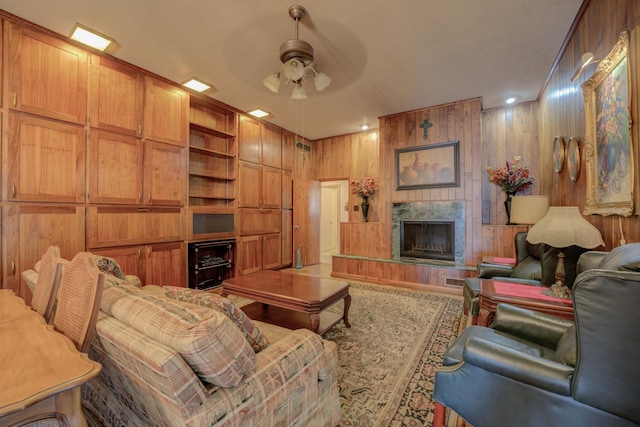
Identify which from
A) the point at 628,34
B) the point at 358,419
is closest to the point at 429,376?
the point at 358,419

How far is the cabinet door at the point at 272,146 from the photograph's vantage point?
5.14 metres

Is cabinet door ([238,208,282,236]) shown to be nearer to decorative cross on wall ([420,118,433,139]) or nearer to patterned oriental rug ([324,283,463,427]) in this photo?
patterned oriental rug ([324,283,463,427])

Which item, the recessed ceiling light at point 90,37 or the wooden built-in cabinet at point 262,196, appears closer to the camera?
the recessed ceiling light at point 90,37

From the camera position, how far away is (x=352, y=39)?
105 inches

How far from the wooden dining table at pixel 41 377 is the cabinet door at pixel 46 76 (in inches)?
101

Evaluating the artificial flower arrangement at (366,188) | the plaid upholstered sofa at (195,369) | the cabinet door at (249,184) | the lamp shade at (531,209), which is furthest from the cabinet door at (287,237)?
the plaid upholstered sofa at (195,369)

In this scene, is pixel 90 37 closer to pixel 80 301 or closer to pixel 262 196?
pixel 80 301

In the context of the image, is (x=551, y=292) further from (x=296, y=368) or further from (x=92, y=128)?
(x=92, y=128)

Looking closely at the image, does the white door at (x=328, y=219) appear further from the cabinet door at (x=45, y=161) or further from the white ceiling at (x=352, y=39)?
the cabinet door at (x=45, y=161)

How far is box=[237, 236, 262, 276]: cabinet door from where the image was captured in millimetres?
4566

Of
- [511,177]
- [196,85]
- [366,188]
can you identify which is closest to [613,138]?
[511,177]

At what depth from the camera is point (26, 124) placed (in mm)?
2465

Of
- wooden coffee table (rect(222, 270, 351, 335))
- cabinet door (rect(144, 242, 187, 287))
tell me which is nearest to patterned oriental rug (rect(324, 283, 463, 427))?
wooden coffee table (rect(222, 270, 351, 335))

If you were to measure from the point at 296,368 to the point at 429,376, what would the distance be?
1202 mm
